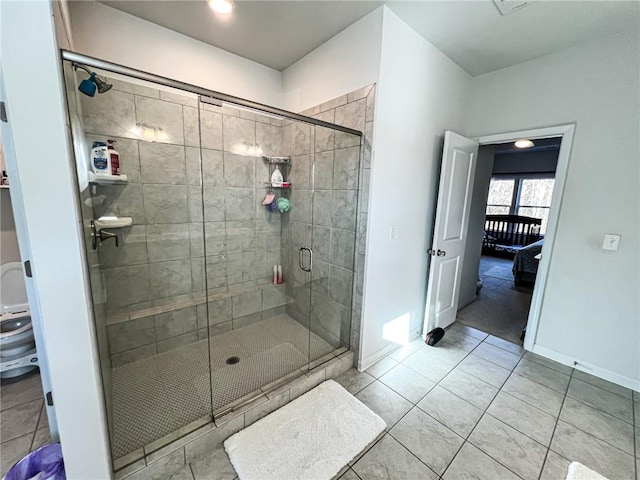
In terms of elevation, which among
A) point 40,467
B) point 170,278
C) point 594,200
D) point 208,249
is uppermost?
point 594,200

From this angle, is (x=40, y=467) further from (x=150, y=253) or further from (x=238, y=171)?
(x=238, y=171)

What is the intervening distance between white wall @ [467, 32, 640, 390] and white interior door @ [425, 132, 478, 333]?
1.98ft

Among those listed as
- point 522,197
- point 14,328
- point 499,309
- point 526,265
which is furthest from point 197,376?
point 522,197

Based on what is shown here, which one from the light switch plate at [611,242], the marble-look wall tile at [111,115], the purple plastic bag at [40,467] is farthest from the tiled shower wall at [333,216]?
the light switch plate at [611,242]

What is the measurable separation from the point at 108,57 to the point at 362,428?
10.3 feet

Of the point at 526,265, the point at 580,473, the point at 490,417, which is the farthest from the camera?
the point at 526,265

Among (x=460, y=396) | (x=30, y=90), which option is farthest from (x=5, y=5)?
(x=460, y=396)

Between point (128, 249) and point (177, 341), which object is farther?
point (177, 341)

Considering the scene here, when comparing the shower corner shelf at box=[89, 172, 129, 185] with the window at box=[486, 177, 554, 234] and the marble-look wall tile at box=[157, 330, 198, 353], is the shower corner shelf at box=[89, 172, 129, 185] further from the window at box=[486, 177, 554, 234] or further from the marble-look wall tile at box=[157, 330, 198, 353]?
the window at box=[486, 177, 554, 234]

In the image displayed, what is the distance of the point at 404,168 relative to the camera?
2201mm

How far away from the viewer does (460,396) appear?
194cm

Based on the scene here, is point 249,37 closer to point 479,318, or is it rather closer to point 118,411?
point 118,411

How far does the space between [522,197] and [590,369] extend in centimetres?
548

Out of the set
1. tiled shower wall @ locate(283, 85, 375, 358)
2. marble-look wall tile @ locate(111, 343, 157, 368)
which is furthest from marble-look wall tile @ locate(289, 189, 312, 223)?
marble-look wall tile @ locate(111, 343, 157, 368)
